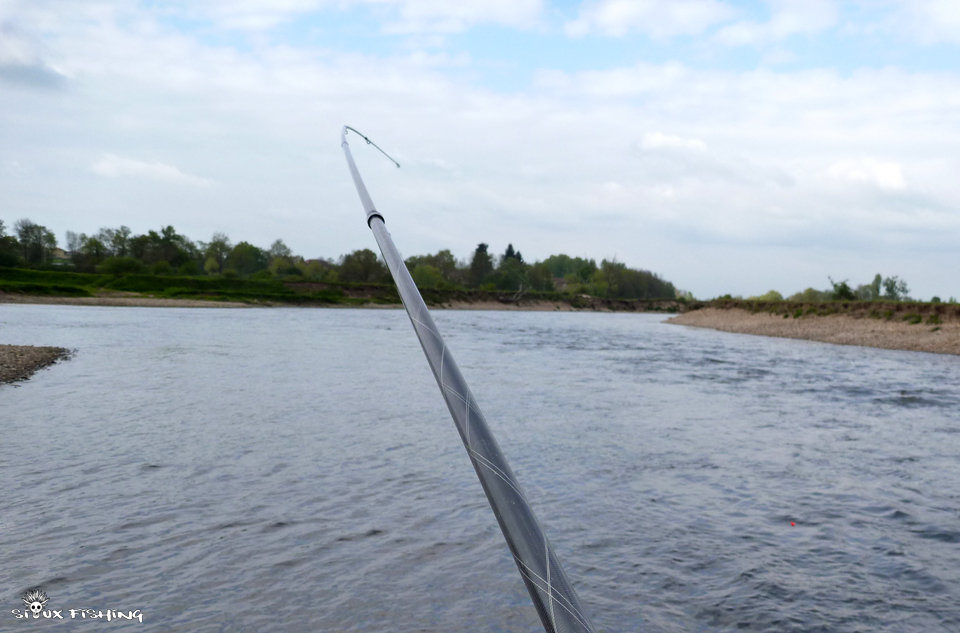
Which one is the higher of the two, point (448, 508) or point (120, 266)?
point (120, 266)

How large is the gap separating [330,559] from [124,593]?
1589 millimetres

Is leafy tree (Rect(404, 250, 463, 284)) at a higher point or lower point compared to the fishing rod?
higher

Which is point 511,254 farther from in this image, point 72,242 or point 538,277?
point 72,242

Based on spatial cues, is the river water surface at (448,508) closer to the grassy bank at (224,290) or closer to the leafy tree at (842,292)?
the leafy tree at (842,292)

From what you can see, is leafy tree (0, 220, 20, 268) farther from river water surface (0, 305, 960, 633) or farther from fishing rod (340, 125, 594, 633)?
fishing rod (340, 125, 594, 633)

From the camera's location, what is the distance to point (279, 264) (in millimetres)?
149375

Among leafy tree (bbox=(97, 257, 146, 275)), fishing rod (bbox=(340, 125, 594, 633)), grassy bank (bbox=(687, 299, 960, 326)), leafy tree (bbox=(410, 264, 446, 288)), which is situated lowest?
fishing rod (bbox=(340, 125, 594, 633))

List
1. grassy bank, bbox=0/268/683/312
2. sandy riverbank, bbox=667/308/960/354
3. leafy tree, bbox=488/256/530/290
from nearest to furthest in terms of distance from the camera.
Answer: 1. sandy riverbank, bbox=667/308/960/354
2. grassy bank, bbox=0/268/683/312
3. leafy tree, bbox=488/256/530/290

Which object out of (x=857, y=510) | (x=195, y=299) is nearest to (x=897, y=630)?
(x=857, y=510)

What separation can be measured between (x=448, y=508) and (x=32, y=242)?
113m

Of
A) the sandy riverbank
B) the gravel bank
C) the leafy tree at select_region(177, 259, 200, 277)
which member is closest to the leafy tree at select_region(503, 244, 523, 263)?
the leafy tree at select_region(177, 259, 200, 277)

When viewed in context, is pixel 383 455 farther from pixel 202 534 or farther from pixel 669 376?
pixel 669 376

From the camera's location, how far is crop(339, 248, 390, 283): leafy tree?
12331 cm

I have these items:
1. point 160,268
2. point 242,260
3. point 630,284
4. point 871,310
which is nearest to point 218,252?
point 242,260
